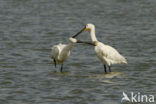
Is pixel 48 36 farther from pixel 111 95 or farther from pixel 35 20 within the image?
pixel 111 95

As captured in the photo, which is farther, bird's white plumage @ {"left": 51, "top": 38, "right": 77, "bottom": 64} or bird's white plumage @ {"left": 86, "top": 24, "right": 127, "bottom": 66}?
bird's white plumage @ {"left": 51, "top": 38, "right": 77, "bottom": 64}

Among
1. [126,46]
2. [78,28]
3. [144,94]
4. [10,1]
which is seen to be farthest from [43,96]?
[10,1]

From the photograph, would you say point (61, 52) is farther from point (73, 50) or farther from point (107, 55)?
point (73, 50)

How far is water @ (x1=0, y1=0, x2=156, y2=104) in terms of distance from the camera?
39.4 feet

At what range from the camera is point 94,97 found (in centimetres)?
1145

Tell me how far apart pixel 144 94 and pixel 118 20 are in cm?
1307

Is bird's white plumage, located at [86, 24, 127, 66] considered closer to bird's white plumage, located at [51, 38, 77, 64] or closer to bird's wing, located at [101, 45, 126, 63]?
bird's wing, located at [101, 45, 126, 63]

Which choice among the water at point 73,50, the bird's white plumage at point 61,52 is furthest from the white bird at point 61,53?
the water at point 73,50

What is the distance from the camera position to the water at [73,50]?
39.4 feet

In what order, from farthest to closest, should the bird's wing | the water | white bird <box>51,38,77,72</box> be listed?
white bird <box>51,38,77,72</box>, the bird's wing, the water

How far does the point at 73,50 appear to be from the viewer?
17891mm

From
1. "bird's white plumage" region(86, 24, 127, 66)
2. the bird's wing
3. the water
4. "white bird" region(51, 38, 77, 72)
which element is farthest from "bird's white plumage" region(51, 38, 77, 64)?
the bird's wing

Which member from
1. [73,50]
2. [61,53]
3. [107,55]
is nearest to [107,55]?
[107,55]

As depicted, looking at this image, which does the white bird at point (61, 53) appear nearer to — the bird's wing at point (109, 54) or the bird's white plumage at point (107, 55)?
the bird's white plumage at point (107, 55)
